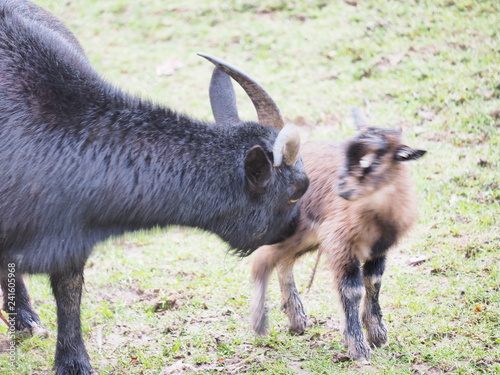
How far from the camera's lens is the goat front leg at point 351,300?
4746 mm

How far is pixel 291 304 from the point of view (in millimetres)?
5242

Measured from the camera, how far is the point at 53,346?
5527 mm

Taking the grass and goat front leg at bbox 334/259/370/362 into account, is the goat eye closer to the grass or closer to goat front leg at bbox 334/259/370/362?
goat front leg at bbox 334/259/370/362

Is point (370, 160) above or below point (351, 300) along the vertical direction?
above

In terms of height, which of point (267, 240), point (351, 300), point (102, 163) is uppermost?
point (102, 163)

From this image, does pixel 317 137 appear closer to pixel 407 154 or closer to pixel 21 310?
pixel 407 154

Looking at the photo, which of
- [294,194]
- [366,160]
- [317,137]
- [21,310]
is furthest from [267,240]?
[317,137]

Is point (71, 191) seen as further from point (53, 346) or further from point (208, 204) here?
point (53, 346)

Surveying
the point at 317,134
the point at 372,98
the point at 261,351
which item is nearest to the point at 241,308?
the point at 261,351

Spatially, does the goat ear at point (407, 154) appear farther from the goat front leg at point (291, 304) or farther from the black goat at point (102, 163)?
the goat front leg at point (291, 304)

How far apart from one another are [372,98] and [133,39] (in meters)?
4.89

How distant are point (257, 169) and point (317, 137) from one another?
409 cm

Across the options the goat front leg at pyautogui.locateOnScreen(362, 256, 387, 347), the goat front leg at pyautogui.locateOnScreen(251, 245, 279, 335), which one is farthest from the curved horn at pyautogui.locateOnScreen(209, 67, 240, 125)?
the goat front leg at pyautogui.locateOnScreen(362, 256, 387, 347)

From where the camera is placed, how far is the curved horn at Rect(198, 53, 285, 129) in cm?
454
